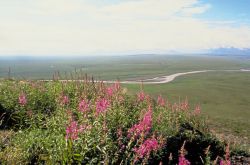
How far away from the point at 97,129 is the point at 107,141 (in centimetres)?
36

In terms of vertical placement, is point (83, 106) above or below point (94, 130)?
above

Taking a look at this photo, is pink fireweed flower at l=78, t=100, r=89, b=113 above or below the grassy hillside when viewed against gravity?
above

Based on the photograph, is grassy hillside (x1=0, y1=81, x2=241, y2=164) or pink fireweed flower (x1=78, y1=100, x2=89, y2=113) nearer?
grassy hillside (x1=0, y1=81, x2=241, y2=164)

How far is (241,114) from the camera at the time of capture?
1613 inches

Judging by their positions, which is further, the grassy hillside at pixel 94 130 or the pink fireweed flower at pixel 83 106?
the pink fireweed flower at pixel 83 106

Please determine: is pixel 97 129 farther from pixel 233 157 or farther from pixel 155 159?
pixel 233 157

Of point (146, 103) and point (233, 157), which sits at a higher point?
point (146, 103)

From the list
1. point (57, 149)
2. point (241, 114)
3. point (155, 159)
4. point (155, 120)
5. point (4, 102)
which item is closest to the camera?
point (57, 149)

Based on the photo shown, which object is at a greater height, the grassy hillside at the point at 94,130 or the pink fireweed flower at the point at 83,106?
the pink fireweed flower at the point at 83,106

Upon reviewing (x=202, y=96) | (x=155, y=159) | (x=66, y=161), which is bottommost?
(x=202, y=96)

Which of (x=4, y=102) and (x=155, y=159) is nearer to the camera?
(x=155, y=159)

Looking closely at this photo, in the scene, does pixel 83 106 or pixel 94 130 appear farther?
pixel 83 106

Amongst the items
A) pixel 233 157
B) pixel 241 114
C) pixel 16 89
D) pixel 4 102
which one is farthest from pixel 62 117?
pixel 241 114

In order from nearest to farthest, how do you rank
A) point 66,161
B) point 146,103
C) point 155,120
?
point 66,161 → point 155,120 → point 146,103
